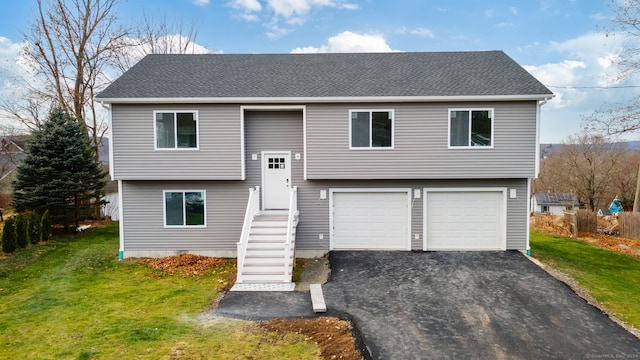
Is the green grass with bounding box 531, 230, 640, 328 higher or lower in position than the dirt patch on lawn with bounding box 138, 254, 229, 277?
lower

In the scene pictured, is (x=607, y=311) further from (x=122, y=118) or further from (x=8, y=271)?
(x=8, y=271)

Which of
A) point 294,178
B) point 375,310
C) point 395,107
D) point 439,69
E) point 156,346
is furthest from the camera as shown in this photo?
point 439,69

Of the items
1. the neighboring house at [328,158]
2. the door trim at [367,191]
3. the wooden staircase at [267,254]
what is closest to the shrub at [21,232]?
the neighboring house at [328,158]

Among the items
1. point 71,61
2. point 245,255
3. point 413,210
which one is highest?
point 71,61

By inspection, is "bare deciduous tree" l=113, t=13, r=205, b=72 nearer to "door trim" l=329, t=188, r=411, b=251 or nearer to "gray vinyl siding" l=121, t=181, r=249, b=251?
"gray vinyl siding" l=121, t=181, r=249, b=251

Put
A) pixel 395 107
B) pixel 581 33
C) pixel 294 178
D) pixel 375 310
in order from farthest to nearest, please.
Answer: pixel 581 33, pixel 294 178, pixel 395 107, pixel 375 310

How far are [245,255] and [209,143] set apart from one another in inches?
147

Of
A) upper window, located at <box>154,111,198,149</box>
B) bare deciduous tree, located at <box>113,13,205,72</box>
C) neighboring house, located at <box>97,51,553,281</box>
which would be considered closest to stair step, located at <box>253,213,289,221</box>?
neighboring house, located at <box>97,51,553,281</box>

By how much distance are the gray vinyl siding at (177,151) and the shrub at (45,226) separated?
5.43m

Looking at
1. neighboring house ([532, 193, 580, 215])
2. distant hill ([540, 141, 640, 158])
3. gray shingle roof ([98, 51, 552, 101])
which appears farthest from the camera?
neighboring house ([532, 193, 580, 215])

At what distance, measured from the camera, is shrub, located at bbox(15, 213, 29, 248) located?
1230cm

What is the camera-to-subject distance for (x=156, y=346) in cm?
593

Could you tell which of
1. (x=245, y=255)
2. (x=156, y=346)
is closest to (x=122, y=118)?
(x=245, y=255)

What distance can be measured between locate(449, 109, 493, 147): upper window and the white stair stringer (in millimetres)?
5599
